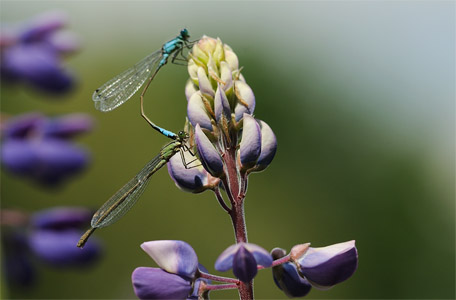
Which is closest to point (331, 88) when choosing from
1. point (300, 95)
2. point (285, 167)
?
point (300, 95)

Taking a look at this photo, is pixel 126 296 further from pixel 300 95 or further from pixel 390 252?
pixel 300 95

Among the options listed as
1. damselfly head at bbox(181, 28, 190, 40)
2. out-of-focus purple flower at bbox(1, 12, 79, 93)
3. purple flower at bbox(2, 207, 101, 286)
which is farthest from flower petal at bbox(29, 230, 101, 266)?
damselfly head at bbox(181, 28, 190, 40)

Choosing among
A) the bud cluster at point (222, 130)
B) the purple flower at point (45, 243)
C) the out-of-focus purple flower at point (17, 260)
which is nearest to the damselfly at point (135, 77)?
the bud cluster at point (222, 130)

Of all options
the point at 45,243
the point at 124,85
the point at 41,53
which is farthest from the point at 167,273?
the point at 41,53

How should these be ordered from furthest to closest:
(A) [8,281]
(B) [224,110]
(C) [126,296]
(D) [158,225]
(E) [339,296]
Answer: (E) [339,296], (D) [158,225], (A) [8,281], (C) [126,296], (B) [224,110]

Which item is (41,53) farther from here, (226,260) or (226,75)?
(226,260)
